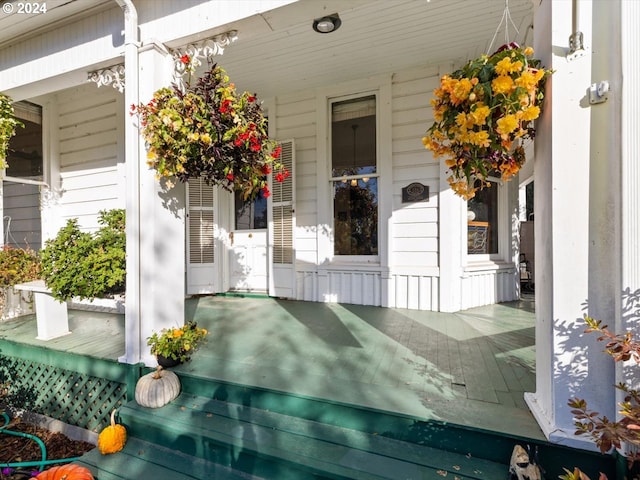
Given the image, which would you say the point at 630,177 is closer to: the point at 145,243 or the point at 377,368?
the point at 377,368

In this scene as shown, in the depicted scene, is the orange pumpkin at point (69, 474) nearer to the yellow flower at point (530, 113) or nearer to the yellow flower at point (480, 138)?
the yellow flower at point (480, 138)

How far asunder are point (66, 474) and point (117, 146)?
12.3 ft

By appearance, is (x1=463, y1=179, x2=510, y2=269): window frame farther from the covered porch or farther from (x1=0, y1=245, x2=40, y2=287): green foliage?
(x1=0, y1=245, x2=40, y2=287): green foliage

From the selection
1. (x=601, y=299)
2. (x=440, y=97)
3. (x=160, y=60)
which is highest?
(x=160, y=60)

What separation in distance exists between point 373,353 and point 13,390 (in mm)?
3265

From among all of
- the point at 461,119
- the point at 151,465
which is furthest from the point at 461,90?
the point at 151,465

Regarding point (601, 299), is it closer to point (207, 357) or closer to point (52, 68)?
point (207, 357)

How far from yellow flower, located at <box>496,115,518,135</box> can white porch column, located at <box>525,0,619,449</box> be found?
0.82ft

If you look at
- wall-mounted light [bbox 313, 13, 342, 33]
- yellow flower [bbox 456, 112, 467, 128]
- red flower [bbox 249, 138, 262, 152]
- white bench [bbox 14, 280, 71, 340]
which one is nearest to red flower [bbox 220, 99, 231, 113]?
red flower [bbox 249, 138, 262, 152]

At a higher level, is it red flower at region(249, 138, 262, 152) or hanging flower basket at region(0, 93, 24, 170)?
hanging flower basket at region(0, 93, 24, 170)

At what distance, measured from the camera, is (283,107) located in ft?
13.9

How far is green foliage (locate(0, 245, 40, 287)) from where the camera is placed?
349 centimetres

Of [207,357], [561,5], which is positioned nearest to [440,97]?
[561,5]

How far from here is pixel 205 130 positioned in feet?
6.10
